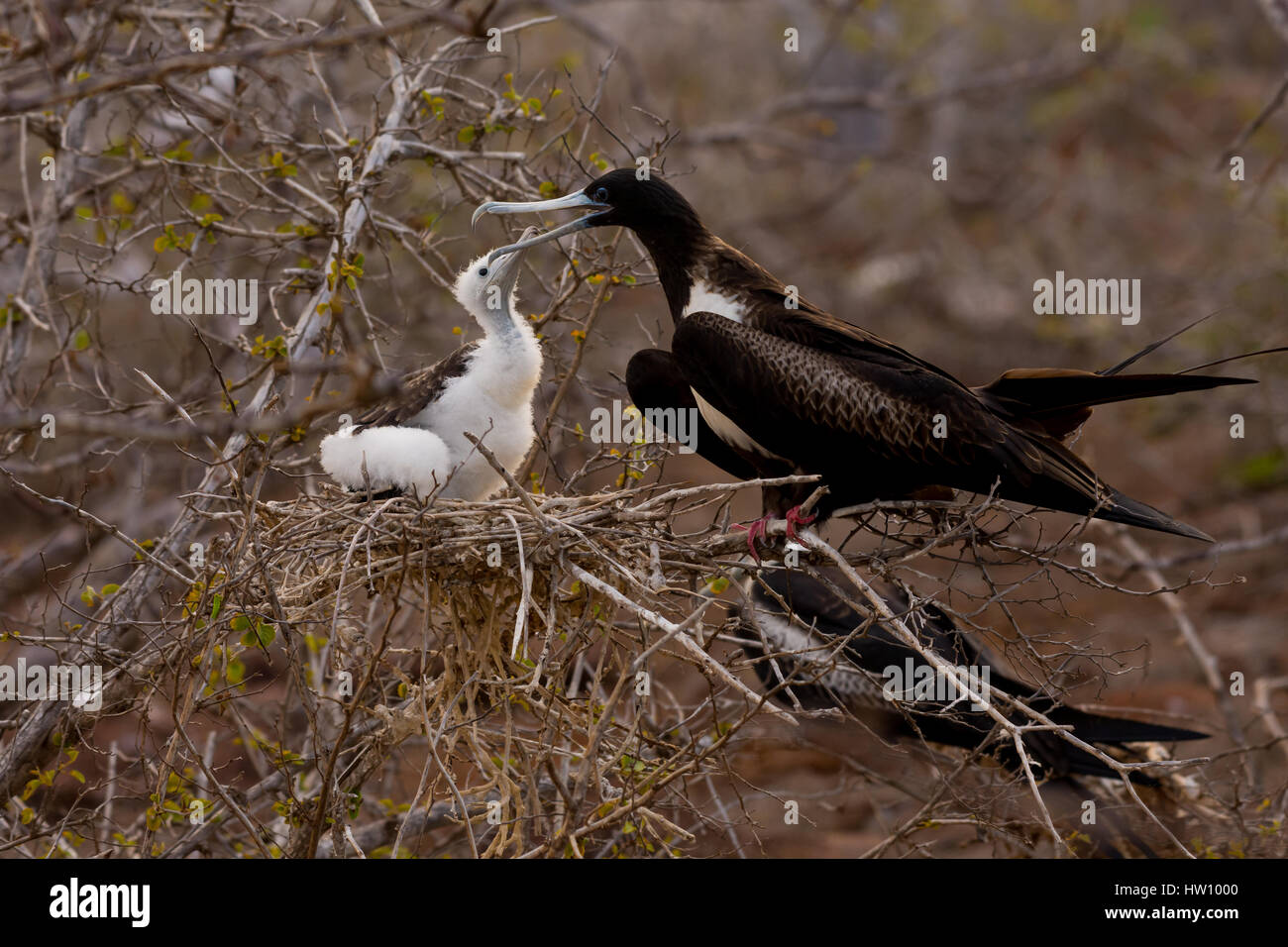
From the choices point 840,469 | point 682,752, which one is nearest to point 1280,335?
point 840,469

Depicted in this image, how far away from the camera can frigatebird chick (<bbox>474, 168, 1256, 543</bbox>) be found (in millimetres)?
4109

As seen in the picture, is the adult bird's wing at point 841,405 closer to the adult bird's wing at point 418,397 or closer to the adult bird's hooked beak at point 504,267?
the adult bird's hooked beak at point 504,267

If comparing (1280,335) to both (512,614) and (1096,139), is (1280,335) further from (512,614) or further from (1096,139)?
(1096,139)

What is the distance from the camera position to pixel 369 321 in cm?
438

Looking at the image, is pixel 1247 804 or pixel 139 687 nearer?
pixel 139 687

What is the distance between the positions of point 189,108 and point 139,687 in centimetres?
227

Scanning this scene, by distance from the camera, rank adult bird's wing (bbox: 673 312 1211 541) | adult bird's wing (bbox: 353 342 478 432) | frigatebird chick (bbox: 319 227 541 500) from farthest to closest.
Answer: adult bird's wing (bbox: 353 342 478 432)
frigatebird chick (bbox: 319 227 541 500)
adult bird's wing (bbox: 673 312 1211 541)

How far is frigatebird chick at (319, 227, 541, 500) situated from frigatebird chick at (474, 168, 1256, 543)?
260 millimetres

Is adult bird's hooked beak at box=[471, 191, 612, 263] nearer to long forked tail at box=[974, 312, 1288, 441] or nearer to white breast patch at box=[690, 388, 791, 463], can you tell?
white breast patch at box=[690, 388, 791, 463]

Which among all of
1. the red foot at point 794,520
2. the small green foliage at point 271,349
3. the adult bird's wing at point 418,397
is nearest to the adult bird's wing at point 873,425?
the red foot at point 794,520

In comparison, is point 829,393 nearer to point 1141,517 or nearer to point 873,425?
point 873,425

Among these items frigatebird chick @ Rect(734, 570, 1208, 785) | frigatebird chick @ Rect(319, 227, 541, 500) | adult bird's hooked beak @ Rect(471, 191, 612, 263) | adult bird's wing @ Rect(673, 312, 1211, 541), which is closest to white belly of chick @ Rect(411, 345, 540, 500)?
frigatebird chick @ Rect(319, 227, 541, 500)

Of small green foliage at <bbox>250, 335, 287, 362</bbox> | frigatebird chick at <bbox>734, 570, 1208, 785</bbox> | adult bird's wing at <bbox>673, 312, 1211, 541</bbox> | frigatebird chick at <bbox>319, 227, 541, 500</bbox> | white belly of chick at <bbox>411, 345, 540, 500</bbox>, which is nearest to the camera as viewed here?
small green foliage at <bbox>250, 335, 287, 362</bbox>
